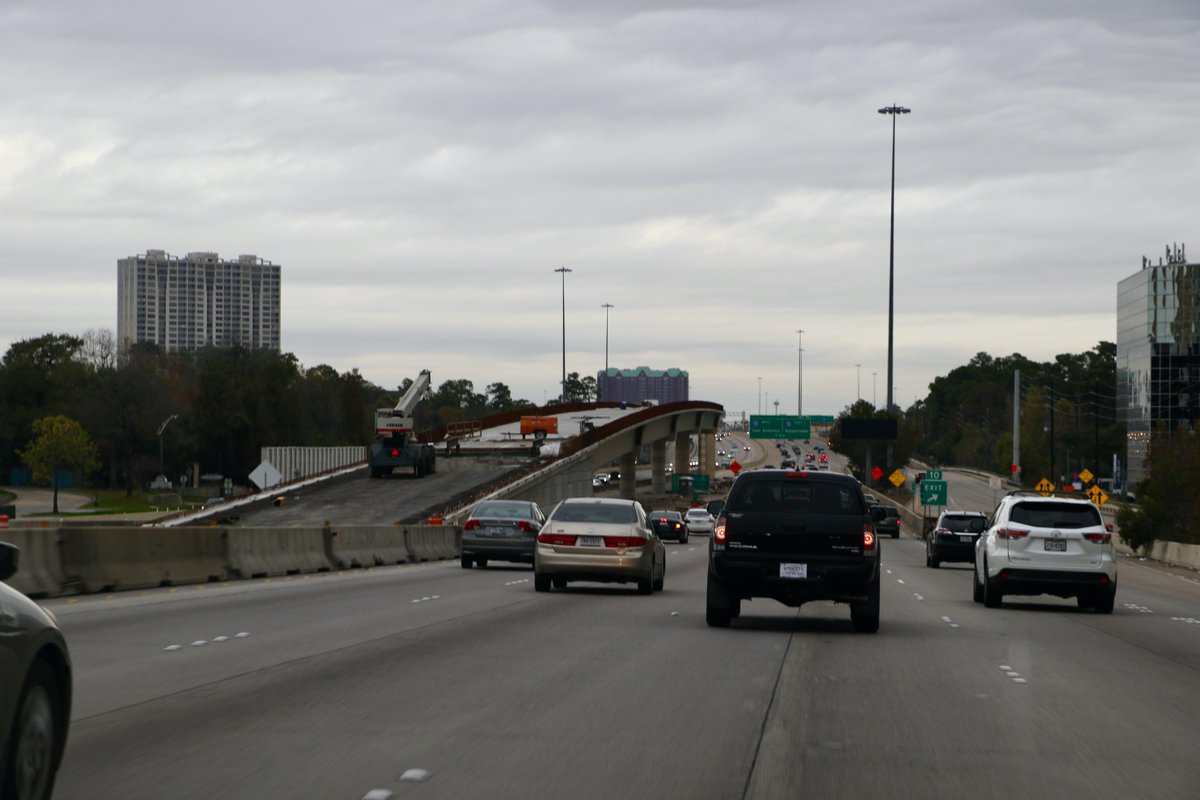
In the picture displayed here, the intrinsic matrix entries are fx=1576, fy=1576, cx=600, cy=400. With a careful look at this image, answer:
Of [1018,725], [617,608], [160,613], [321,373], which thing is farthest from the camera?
[321,373]

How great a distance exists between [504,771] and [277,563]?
22.8 metres

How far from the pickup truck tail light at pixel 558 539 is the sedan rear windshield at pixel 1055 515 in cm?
686

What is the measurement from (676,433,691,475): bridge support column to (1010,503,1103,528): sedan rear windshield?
111 metres

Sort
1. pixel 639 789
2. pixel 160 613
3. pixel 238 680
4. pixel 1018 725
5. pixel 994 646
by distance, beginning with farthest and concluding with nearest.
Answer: pixel 160 613 < pixel 994 646 < pixel 238 680 < pixel 1018 725 < pixel 639 789

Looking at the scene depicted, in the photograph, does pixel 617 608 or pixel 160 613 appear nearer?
pixel 160 613

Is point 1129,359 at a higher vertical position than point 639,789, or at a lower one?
higher

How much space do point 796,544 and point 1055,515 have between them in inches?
268

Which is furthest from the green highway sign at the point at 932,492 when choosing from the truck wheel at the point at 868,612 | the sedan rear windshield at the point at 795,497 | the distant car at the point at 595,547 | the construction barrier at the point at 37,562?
the construction barrier at the point at 37,562

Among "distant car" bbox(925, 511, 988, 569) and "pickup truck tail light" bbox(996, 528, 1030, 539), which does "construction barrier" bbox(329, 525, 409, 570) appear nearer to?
"distant car" bbox(925, 511, 988, 569)

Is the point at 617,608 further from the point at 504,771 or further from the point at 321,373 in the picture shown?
the point at 321,373

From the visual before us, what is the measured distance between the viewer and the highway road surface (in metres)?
8.58

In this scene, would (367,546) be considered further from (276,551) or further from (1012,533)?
(1012,533)

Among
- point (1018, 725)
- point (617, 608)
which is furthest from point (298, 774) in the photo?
point (617, 608)

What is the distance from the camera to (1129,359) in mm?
146250
